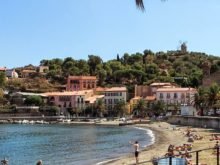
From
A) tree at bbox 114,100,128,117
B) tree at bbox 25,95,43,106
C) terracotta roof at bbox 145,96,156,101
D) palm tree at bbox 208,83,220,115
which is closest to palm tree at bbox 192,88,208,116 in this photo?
palm tree at bbox 208,83,220,115

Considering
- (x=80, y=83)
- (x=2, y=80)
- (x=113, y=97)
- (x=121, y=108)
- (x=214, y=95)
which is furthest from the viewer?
(x=2, y=80)

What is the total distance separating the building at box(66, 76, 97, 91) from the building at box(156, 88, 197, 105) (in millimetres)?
42491

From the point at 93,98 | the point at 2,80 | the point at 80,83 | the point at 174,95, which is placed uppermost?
the point at 2,80

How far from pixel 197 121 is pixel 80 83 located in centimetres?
9829

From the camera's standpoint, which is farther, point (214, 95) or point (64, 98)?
point (64, 98)

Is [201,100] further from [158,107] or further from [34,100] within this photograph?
[34,100]

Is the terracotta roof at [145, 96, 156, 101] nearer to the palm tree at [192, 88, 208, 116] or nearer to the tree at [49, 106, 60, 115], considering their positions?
the tree at [49, 106, 60, 115]

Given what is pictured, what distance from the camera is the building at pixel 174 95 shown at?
141875 millimetres

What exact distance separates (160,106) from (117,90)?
23040mm

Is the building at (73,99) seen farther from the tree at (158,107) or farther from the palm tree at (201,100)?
the palm tree at (201,100)

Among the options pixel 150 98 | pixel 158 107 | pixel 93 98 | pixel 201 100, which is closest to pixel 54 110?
pixel 93 98

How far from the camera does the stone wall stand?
76.8 metres

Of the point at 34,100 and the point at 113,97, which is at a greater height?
the point at 113,97

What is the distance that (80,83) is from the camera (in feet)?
596
